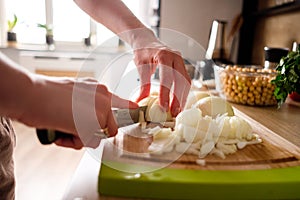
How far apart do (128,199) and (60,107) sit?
0.52 feet

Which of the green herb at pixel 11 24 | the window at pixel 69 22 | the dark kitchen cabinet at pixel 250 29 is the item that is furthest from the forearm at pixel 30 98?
the green herb at pixel 11 24

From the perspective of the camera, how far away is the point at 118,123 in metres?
0.50

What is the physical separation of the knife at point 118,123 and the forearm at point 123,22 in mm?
155

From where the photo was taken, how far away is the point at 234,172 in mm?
421

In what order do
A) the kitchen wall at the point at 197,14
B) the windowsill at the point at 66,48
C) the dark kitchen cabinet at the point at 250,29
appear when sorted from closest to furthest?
the dark kitchen cabinet at the point at 250,29
the kitchen wall at the point at 197,14
the windowsill at the point at 66,48

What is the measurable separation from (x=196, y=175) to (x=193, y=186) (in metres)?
0.02

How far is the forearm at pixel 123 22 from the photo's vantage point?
0.63 meters

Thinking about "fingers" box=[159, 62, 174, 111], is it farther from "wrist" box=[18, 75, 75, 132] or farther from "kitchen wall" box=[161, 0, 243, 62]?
"kitchen wall" box=[161, 0, 243, 62]

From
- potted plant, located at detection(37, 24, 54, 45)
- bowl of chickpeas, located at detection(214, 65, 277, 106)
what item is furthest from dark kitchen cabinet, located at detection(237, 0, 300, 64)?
potted plant, located at detection(37, 24, 54, 45)

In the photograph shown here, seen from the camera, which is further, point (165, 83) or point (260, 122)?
point (260, 122)

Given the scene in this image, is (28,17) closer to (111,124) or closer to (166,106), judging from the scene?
(166,106)

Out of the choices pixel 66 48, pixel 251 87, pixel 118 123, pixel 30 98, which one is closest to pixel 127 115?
pixel 118 123

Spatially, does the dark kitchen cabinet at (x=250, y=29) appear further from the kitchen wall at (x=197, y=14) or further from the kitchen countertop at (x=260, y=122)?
the kitchen countertop at (x=260, y=122)

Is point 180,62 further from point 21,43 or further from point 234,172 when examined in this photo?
point 21,43
